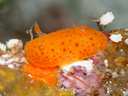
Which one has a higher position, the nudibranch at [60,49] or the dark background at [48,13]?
the dark background at [48,13]

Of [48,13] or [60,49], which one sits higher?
[48,13]

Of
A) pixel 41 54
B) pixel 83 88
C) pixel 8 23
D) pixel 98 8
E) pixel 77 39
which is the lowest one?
pixel 83 88

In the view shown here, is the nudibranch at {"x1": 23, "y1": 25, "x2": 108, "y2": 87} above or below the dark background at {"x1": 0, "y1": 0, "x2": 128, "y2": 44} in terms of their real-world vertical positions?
below

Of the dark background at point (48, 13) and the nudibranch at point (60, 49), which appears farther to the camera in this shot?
the dark background at point (48, 13)

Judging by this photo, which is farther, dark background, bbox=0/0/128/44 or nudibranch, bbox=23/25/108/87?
dark background, bbox=0/0/128/44

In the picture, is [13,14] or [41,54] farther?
[13,14]

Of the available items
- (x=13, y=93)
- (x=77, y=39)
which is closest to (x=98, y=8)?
(x=77, y=39)

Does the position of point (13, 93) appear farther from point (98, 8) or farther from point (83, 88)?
point (98, 8)

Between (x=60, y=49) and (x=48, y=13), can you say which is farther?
(x=48, y=13)
